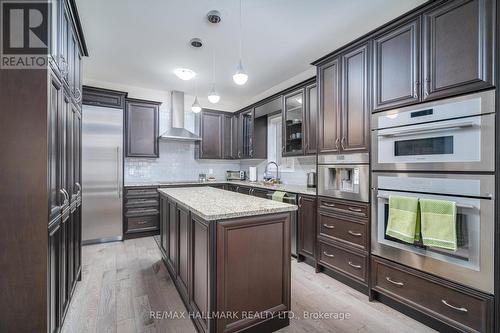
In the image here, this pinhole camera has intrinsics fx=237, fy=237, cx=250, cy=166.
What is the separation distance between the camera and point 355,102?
2465mm

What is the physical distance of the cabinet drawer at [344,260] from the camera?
2.38 metres

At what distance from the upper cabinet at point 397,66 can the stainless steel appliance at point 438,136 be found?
12cm

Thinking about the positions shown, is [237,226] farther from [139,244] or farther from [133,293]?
[139,244]

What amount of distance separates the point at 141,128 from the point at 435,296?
467 centimetres

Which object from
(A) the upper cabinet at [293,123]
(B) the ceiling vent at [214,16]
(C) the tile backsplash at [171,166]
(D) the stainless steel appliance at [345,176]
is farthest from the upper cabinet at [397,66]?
(C) the tile backsplash at [171,166]

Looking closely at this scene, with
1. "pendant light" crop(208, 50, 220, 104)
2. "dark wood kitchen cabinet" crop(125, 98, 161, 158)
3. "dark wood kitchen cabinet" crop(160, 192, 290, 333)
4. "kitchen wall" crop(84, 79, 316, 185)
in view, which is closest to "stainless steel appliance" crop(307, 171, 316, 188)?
"kitchen wall" crop(84, 79, 316, 185)

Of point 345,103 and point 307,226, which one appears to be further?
point 307,226

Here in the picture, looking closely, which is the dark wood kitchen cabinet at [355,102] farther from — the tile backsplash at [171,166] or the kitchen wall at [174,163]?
the tile backsplash at [171,166]

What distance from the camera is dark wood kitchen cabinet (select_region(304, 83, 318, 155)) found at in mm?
3249

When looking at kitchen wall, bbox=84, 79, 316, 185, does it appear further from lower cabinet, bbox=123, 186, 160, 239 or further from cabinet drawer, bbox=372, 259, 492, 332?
cabinet drawer, bbox=372, 259, 492, 332

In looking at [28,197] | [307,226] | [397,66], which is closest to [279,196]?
[307,226]

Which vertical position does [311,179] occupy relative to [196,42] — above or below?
below

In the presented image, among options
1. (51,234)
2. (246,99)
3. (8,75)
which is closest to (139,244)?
(51,234)

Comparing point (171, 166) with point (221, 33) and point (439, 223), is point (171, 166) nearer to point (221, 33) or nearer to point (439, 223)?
point (221, 33)
